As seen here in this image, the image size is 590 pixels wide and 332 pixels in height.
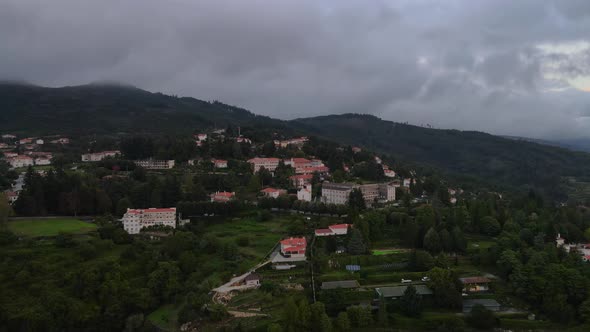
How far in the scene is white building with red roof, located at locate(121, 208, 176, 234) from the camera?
3238 cm

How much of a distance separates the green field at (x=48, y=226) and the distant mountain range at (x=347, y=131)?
4156 cm

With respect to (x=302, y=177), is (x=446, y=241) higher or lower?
lower

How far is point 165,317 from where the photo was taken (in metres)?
23.5

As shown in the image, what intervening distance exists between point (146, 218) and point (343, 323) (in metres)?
17.2

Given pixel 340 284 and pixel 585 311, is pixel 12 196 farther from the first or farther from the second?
pixel 585 311

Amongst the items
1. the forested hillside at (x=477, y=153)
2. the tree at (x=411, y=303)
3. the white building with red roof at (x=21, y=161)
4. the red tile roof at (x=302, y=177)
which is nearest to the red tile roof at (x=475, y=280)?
the tree at (x=411, y=303)

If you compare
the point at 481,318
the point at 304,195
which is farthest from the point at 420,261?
the point at 304,195

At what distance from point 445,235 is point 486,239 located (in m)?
5.09

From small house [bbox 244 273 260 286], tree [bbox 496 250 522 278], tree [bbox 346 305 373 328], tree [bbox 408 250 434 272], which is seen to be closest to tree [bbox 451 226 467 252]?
tree [bbox 496 250 522 278]

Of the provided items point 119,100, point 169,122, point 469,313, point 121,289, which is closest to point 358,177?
point 469,313

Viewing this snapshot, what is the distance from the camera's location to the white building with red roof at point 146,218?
3238 cm

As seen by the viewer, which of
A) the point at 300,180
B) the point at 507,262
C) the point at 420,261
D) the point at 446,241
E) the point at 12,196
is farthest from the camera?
the point at 300,180

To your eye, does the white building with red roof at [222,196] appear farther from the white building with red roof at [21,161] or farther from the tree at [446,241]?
the white building with red roof at [21,161]

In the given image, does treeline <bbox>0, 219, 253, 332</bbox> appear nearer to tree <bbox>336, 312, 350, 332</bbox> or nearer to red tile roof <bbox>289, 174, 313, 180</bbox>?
tree <bbox>336, 312, 350, 332</bbox>
